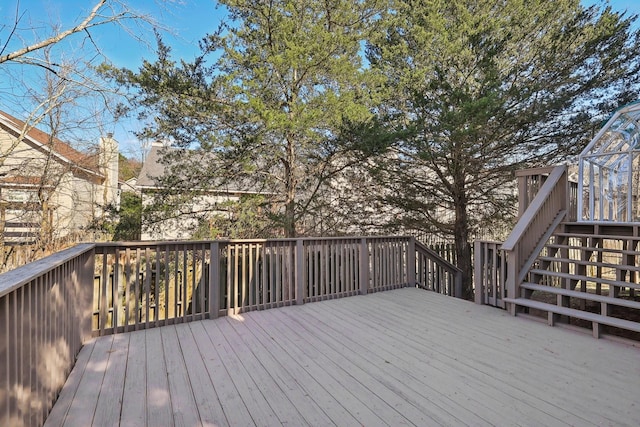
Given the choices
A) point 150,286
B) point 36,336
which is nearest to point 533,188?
point 150,286

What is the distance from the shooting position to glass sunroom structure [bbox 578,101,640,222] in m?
5.23

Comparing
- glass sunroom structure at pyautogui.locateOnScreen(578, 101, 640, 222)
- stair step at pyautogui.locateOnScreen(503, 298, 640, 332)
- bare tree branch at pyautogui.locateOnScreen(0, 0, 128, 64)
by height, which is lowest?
stair step at pyautogui.locateOnScreen(503, 298, 640, 332)

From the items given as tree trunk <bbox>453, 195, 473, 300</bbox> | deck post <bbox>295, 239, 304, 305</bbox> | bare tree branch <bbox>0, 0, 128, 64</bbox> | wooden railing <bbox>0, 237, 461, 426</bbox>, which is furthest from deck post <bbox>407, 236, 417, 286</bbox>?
bare tree branch <bbox>0, 0, 128, 64</bbox>

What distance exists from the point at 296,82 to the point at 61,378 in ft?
20.1

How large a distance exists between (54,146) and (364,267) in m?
8.45

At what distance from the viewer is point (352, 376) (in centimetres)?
253

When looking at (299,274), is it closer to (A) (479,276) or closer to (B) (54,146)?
(A) (479,276)

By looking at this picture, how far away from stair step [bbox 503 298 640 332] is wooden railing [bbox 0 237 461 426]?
6.75 ft

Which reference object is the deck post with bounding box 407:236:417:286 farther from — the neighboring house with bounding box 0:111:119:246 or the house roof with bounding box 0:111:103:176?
the house roof with bounding box 0:111:103:176

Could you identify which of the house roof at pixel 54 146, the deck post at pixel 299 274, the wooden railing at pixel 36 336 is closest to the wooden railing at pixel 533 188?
the deck post at pixel 299 274

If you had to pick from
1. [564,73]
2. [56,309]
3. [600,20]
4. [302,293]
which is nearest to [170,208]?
[302,293]

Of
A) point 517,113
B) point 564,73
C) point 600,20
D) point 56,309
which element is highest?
point 600,20

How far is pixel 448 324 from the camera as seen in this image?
3834mm

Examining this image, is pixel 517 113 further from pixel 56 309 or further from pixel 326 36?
pixel 56 309
